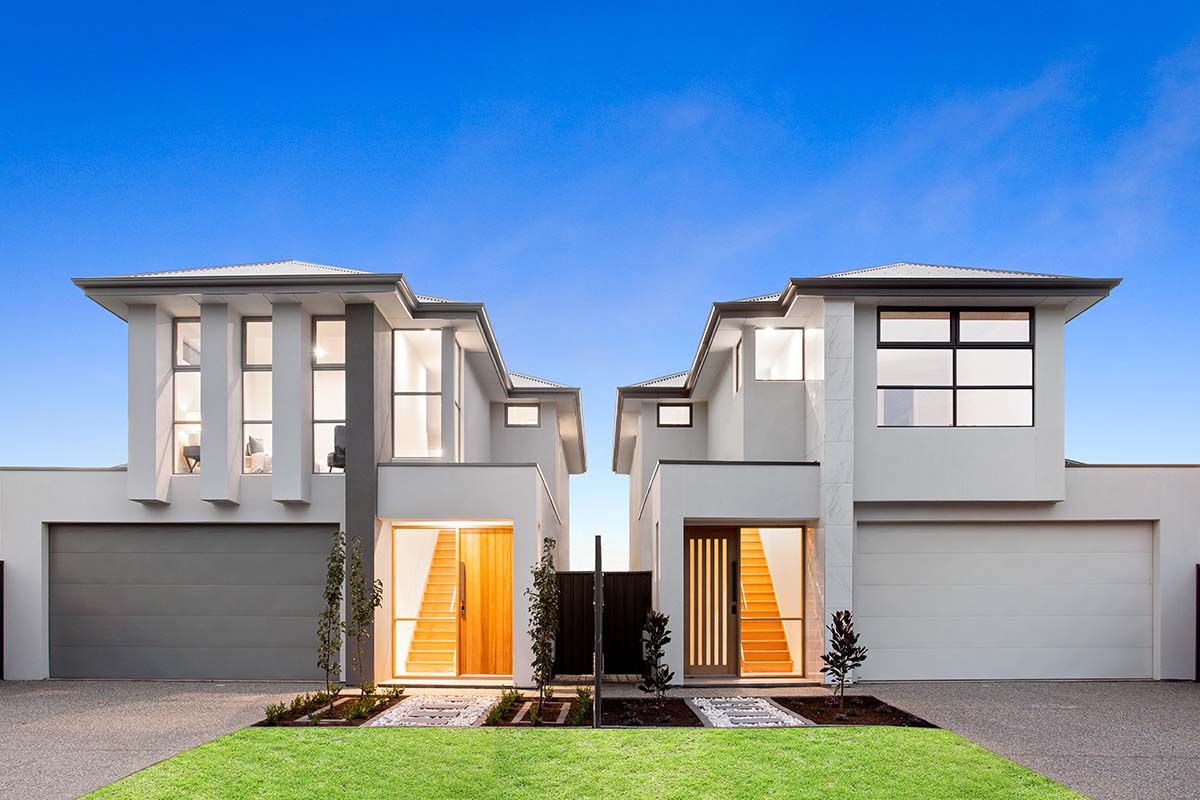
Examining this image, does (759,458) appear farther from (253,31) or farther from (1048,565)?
(253,31)

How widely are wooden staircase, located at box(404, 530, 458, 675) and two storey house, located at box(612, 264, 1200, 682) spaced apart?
3.44m

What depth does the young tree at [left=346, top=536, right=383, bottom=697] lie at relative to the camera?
36.1 feet

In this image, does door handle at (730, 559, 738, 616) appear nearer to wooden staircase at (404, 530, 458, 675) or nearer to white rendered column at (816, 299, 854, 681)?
white rendered column at (816, 299, 854, 681)

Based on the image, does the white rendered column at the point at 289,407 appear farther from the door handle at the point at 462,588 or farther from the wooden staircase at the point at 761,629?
the wooden staircase at the point at 761,629

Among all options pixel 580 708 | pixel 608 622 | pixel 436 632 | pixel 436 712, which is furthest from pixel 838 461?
pixel 436 632

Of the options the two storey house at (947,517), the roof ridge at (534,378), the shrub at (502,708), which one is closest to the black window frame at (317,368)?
the shrub at (502,708)

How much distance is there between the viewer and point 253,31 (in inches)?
575

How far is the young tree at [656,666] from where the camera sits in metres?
10.2

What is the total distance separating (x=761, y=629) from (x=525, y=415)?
33.7 ft

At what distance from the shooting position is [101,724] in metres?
9.29

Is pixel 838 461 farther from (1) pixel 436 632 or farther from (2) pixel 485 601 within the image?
(1) pixel 436 632

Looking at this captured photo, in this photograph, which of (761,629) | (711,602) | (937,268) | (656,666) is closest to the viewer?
(656,666)

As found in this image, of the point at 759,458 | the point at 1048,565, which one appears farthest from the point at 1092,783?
the point at 759,458

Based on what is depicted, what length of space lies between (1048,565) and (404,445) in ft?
35.8
